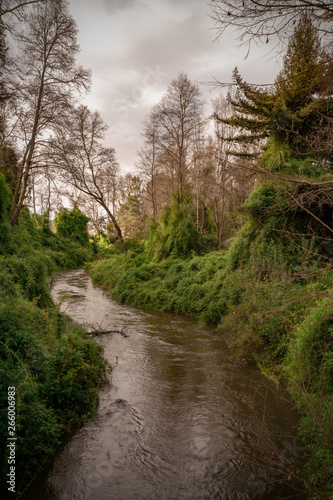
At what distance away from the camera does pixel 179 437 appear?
432 centimetres

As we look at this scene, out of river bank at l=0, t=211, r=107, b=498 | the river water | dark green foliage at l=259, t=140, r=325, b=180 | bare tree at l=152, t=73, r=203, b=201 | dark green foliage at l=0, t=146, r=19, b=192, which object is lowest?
the river water

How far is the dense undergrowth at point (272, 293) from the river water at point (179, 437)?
0.51 meters

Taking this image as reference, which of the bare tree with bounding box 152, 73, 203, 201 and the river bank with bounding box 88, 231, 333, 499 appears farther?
the bare tree with bounding box 152, 73, 203, 201

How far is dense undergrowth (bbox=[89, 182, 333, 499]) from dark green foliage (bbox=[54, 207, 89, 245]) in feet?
56.0

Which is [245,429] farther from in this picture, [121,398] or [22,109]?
[22,109]

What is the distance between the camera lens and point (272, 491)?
11.1 feet

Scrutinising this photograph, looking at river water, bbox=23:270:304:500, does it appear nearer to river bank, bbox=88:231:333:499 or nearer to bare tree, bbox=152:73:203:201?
river bank, bbox=88:231:333:499

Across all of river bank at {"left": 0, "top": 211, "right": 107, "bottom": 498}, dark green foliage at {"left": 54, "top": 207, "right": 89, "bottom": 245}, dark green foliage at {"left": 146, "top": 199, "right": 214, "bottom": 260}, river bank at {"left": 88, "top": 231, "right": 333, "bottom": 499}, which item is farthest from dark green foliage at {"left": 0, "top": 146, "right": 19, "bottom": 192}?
dark green foliage at {"left": 54, "top": 207, "right": 89, "bottom": 245}

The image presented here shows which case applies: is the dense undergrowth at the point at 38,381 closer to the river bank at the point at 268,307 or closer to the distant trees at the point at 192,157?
the river bank at the point at 268,307

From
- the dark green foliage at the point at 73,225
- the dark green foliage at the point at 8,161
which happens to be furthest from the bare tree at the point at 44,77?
the dark green foliage at the point at 73,225

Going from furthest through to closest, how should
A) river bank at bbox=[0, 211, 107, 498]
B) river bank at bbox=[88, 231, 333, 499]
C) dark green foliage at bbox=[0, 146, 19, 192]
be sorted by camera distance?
dark green foliage at bbox=[0, 146, 19, 192] < river bank at bbox=[88, 231, 333, 499] < river bank at bbox=[0, 211, 107, 498]

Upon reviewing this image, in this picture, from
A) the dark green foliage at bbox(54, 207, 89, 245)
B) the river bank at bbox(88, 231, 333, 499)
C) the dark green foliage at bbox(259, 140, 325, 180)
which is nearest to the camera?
the river bank at bbox(88, 231, 333, 499)

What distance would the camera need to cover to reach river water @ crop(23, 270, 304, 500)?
3406mm

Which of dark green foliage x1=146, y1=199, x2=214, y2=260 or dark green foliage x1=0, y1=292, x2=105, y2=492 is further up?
dark green foliage x1=146, y1=199, x2=214, y2=260
